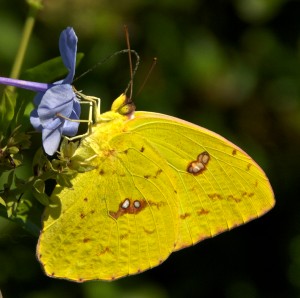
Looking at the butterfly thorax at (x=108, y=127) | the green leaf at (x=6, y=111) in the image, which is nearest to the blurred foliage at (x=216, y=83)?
the butterfly thorax at (x=108, y=127)

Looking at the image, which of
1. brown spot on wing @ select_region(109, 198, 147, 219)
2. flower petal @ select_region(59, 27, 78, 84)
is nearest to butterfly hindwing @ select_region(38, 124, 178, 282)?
brown spot on wing @ select_region(109, 198, 147, 219)

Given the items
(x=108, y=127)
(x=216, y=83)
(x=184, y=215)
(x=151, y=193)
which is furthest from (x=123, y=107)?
(x=216, y=83)

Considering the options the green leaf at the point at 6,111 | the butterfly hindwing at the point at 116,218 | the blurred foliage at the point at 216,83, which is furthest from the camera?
the blurred foliage at the point at 216,83

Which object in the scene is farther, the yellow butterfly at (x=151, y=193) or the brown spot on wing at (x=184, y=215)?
the brown spot on wing at (x=184, y=215)

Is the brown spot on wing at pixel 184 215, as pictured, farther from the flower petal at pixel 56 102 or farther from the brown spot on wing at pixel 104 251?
the flower petal at pixel 56 102

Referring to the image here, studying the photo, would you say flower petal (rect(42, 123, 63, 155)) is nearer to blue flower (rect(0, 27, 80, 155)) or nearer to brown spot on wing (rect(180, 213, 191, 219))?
blue flower (rect(0, 27, 80, 155))

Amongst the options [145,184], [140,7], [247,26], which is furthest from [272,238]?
[145,184]

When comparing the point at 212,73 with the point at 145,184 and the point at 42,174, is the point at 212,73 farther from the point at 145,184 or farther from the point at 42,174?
the point at 42,174
